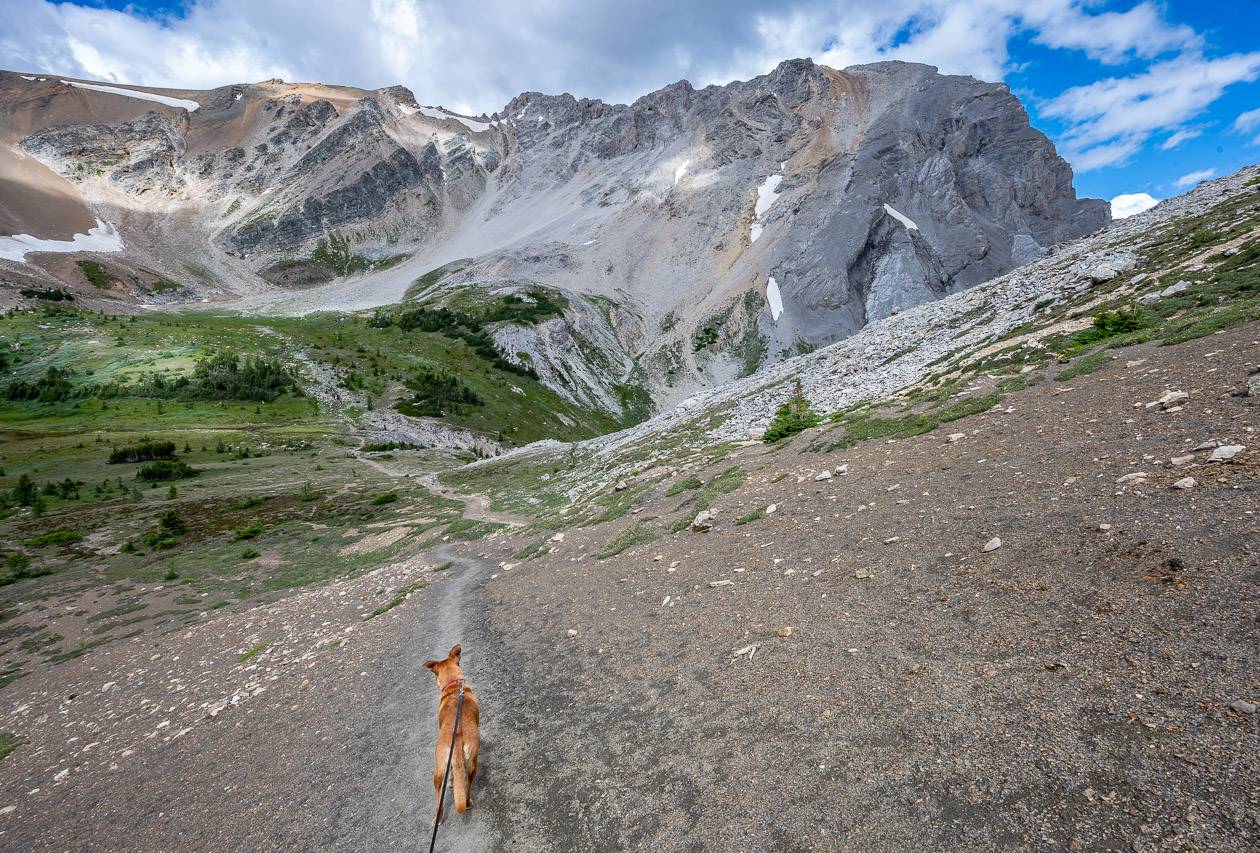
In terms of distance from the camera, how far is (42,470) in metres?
43.6

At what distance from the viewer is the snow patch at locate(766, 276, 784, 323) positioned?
115188 mm

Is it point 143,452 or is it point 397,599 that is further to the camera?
point 143,452

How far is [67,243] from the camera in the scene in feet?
490

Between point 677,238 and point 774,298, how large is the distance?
4905cm

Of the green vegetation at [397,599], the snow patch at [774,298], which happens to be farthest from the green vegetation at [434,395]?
the snow patch at [774,298]

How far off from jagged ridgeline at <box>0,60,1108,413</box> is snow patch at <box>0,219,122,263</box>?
4.26 ft

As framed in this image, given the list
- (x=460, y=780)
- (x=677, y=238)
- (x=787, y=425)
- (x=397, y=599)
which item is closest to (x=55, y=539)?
(x=397, y=599)

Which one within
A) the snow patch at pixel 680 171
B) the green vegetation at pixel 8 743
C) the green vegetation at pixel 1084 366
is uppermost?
the snow patch at pixel 680 171

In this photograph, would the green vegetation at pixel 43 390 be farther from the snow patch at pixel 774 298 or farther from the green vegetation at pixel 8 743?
the snow patch at pixel 774 298

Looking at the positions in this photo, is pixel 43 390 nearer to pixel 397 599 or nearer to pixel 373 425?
pixel 373 425

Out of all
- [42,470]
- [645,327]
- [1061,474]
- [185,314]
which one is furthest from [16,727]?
[185,314]

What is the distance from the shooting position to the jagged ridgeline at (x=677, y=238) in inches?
4557

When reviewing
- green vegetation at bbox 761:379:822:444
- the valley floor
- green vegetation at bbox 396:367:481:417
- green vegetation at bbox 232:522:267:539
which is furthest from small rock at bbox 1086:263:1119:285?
green vegetation at bbox 396:367:481:417

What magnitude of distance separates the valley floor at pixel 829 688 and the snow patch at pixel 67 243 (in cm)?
19758
